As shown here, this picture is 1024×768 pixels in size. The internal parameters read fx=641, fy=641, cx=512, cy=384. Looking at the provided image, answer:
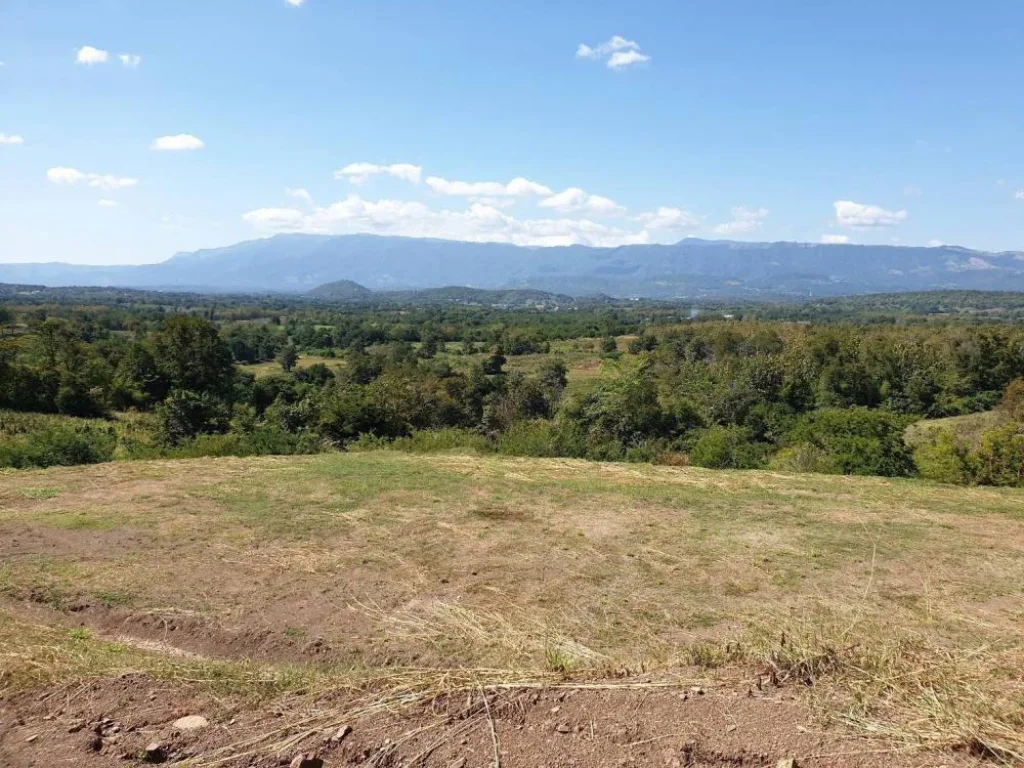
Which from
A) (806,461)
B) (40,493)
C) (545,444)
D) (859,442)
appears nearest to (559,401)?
(545,444)

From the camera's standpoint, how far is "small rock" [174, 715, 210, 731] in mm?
3781

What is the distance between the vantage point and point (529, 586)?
8008mm

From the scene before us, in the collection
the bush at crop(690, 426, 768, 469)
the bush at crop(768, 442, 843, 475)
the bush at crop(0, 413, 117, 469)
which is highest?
the bush at crop(0, 413, 117, 469)

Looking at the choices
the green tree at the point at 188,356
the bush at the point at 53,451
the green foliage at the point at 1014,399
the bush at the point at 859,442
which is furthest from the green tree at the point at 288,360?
the green foliage at the point at 1014,399

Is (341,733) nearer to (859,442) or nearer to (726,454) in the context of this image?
(859,442)

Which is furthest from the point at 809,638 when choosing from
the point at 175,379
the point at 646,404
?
the point at 175,379

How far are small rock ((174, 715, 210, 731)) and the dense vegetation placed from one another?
671 inches

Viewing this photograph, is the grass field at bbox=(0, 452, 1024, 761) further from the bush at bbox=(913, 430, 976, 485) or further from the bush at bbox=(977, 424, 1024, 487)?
the bush at bbox=(977, 424, 1024, 487)

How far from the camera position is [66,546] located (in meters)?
9.17

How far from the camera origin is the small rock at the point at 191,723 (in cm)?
378

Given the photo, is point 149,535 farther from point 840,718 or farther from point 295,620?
point 840,718

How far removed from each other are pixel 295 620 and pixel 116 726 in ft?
10.2

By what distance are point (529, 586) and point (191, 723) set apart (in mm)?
4719

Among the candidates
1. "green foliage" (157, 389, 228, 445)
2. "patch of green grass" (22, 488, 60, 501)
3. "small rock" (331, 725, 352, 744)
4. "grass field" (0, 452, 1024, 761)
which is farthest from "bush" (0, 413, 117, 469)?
"small rock" (331, 725, 352, 744)
